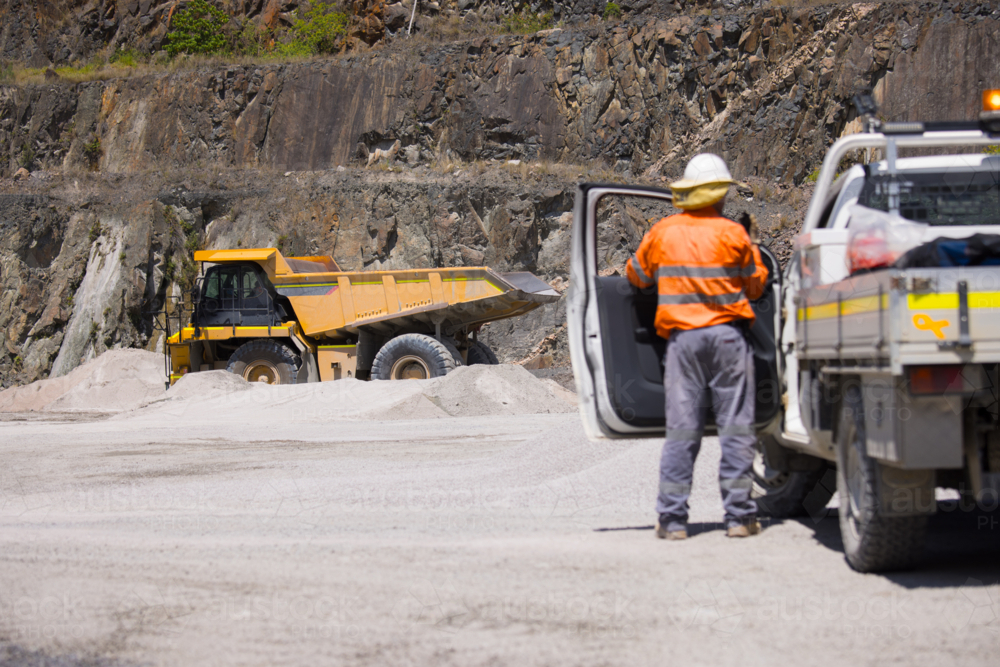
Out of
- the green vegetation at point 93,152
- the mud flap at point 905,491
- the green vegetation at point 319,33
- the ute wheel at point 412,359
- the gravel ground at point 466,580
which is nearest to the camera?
the gravel ground at point 466,580

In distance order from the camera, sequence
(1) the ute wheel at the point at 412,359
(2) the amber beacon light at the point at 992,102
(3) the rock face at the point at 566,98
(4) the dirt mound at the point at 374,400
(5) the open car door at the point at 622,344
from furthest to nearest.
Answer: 1. (3) the rock face at the point at 566,98
2. (1) the ute wheel at the point at 412,359
3. (4) the dirt mound at the point at 374,400
4. (5) the open car door at the point at 622,344
5. (2) the amber beacon light at the point at 992,102

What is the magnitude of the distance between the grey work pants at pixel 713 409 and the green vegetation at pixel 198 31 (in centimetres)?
3757

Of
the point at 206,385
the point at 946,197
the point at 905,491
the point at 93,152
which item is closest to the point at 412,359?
the point at 206,385

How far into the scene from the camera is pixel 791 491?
5.12 m

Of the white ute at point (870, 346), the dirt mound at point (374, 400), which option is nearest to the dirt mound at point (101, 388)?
the dirt mound at point (374, 400)

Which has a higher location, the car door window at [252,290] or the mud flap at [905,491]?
A: the car door window at [252,290]

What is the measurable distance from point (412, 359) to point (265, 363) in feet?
10.9

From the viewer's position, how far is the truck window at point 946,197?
179 inches

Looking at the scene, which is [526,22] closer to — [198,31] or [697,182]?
[198,31]

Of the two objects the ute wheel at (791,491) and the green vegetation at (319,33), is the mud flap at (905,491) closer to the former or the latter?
the ute wheel at (791,491)

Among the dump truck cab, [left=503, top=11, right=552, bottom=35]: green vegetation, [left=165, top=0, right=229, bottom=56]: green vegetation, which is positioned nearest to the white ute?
the dump truck cab

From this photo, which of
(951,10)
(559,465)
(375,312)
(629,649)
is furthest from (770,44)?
(629,649)

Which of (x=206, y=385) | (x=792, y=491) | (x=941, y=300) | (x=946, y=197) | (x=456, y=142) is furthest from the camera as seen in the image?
(x=456, y=142)

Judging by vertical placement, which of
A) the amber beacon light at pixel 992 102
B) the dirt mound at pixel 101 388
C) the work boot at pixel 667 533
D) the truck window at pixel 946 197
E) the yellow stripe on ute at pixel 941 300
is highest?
the amber beacon light at pixel 992 102
